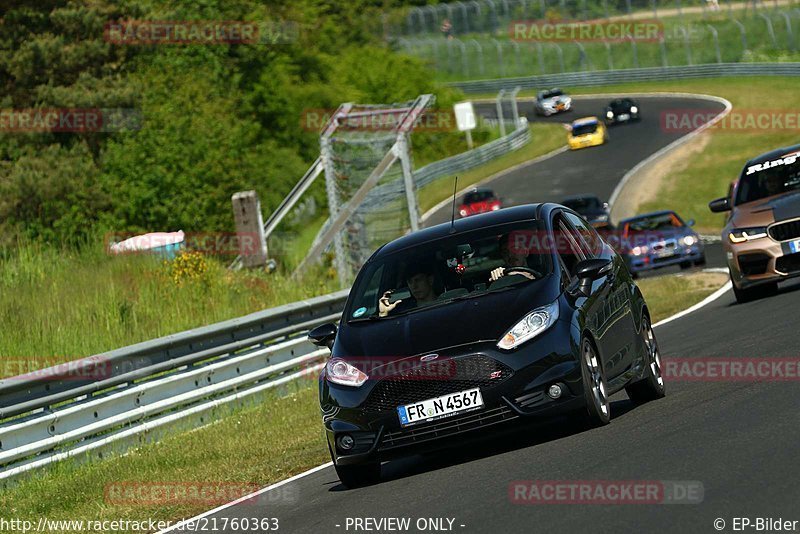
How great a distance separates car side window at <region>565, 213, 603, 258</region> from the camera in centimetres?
1095

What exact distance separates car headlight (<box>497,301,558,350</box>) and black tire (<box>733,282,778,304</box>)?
926 cm

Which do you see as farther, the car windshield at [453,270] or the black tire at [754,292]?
the black tire at [754,292]

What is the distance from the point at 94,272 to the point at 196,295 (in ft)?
4.71

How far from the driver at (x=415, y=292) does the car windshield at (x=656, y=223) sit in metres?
21.8

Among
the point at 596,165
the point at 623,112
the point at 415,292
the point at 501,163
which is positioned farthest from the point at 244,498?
the point at 623,112

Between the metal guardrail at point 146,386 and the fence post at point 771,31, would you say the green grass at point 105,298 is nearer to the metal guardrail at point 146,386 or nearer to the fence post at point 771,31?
the metal guardrail at point 146,386

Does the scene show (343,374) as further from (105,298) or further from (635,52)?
(635,52)

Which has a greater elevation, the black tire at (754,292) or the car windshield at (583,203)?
the black tire at (754,292)

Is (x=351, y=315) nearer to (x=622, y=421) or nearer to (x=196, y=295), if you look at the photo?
(x=622, y=421)

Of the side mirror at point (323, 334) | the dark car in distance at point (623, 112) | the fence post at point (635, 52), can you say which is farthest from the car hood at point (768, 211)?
the fence post at point (635, 52)

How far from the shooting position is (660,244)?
30.8 metres

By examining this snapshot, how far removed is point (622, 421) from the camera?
994 centimetres

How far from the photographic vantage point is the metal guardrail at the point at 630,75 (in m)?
74.9

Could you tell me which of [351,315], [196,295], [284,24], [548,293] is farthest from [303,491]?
[284,24]
